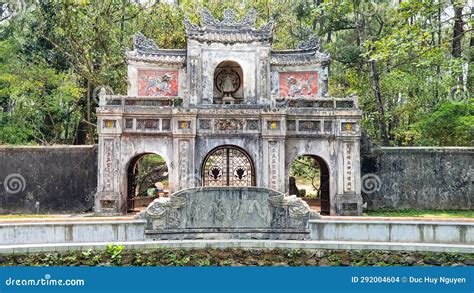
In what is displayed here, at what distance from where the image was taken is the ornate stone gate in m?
14.6

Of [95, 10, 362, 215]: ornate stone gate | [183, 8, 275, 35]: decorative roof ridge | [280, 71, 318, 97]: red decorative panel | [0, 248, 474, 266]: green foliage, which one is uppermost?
[183, 8, 275, 35]: decorative roof ridge

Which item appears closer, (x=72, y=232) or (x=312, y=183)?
(x=72, y=232)

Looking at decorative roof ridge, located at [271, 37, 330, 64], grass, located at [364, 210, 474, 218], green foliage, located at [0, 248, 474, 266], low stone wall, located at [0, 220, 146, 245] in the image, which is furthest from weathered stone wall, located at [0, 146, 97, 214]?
grass, located at [364, 210, 474, 218]

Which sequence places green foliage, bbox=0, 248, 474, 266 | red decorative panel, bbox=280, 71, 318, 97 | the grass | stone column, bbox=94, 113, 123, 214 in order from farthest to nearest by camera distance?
1. red decorative panel, bbox=280, 71, 318, 97
2. the grass
3. stone column, bbox=94, 113, 123, 214
4. green foliage, bbox=0, 248, 474, 266

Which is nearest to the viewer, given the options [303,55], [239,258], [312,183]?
[239,258]

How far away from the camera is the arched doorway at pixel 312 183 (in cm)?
1557

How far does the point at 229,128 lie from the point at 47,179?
6896 millimetres

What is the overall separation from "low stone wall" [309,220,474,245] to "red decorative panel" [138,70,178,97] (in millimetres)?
9595

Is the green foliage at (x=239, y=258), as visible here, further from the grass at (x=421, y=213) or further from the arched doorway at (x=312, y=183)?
the grass at (x=421, y=213)

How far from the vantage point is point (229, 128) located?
14898 millimetres

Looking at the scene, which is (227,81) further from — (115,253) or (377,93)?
(115,253)

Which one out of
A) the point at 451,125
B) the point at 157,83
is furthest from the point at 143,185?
the point at 451,125

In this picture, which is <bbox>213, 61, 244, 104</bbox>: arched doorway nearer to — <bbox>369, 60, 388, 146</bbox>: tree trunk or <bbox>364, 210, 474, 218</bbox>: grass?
<bbox>364, 210, 474, 218</bbox>: grass

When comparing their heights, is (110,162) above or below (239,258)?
above
